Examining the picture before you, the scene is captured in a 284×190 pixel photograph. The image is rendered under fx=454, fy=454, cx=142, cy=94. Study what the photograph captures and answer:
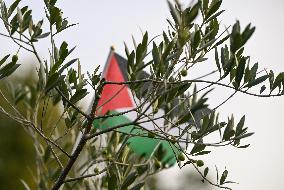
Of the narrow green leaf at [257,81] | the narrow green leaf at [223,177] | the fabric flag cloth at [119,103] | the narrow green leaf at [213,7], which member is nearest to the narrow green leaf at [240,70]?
the narrow green leaf at [257,81]

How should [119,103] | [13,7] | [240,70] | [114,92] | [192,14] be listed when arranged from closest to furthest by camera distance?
1. [192,14]
2. [240,70]
3. [13,7]
4. [114,92]
5. [119,103]

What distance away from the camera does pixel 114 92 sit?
4.89m

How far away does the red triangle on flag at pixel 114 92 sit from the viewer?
4883 millimetres

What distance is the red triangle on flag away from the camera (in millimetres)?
4883

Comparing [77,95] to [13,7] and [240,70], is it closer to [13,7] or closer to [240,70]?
[13,7]

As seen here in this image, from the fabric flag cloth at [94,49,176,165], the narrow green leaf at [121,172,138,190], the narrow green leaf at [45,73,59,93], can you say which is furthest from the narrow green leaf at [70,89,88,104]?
the fabric flag cloth at [94,49,176,165]

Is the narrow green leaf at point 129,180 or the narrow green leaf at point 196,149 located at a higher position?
the narrow green leaf at point 196,149

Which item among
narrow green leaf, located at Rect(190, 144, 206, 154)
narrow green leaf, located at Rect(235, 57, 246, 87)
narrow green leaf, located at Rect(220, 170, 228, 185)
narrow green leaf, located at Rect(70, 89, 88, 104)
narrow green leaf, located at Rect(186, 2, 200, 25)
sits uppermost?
narrow green leaf, located at Rect(186, 2, 200, 25)

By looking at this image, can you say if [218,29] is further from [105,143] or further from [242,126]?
[105,143]

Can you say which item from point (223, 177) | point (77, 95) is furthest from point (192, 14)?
point (223, 177)

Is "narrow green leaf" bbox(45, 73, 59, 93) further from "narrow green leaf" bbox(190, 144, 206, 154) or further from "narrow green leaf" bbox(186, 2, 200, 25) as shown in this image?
"narrow green leaf" bbox(190, 144, 206, 154)

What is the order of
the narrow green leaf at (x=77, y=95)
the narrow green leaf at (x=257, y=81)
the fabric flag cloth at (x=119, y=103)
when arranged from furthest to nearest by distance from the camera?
1. the fabric flag cloth at (x=119, y=103)
2. the narrow green leaf at (x=77, y=95)
3. the narrow green leaf at (x=257, y=81)

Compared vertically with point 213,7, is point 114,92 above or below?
below

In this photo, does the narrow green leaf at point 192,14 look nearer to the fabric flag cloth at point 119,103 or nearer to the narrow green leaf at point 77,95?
the narrow green leaf at point 77,95
